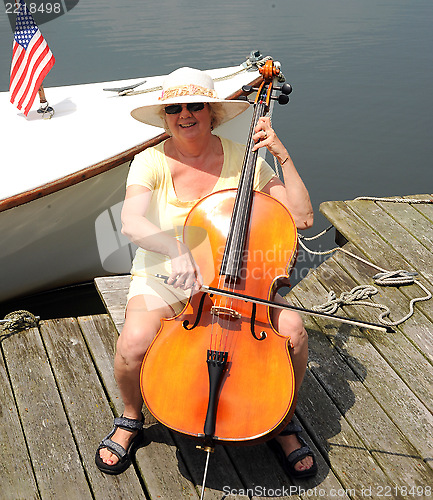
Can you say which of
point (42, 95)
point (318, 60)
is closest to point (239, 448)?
point (42, 95)

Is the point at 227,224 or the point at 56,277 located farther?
the point at 56,277

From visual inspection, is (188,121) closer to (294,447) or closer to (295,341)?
(295,341)

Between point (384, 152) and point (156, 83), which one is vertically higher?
point (156, 83)

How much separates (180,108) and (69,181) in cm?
164

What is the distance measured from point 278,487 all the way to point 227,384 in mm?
512

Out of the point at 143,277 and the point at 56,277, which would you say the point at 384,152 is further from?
the point at 143,277

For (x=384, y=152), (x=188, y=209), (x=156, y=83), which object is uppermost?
(x=188, y=209)

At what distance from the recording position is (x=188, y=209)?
91.0 inches

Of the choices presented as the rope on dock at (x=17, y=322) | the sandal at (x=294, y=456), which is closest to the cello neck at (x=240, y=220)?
the sandal at (x=294, y=456)

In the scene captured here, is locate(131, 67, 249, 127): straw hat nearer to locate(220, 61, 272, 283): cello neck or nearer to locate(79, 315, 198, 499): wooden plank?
locate(220, 61, 272, 283): cello neck

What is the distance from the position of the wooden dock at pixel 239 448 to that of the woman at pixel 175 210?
10 cm

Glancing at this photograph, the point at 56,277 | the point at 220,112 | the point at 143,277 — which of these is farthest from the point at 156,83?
the point at 143,277

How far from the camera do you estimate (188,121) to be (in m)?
2.25

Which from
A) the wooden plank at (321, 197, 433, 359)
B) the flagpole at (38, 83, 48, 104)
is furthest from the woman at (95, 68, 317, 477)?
the flagpole at (38, 83, 48, 104)
